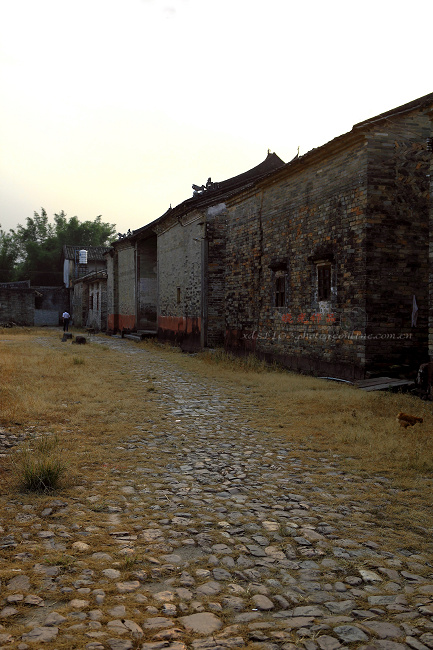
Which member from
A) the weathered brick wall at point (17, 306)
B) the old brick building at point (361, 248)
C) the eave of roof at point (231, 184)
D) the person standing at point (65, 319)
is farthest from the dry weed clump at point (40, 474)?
the weathered brick wall at point (17, 306)

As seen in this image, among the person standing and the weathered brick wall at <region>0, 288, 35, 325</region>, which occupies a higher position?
the weathered brick wall at <region>0, 288, 35, 325</region>

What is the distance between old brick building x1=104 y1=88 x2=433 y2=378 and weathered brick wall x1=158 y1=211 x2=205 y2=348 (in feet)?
5.36

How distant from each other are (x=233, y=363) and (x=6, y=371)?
5844 millimetres

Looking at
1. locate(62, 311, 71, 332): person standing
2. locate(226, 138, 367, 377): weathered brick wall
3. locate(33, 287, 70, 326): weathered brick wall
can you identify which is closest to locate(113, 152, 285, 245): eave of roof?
locate(226, 138, 367, 377): weathered brick wall

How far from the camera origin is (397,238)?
9.70 m

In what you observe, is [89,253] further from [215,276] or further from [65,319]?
[215,276]

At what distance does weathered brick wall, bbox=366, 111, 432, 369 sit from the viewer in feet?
31.4

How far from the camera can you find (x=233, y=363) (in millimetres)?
13711

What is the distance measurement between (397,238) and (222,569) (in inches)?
327

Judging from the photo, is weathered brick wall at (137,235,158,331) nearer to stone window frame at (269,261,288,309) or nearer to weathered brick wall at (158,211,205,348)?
weathered brick wall at (158,211,205,348)

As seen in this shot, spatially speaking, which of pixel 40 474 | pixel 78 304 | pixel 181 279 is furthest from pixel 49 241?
pixel 40 474

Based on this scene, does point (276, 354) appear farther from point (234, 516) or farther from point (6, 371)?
point (234, 516)

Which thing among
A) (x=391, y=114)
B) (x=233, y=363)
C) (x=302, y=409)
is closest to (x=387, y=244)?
(x=391, y=114)

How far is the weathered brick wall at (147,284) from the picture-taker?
2652 cm
